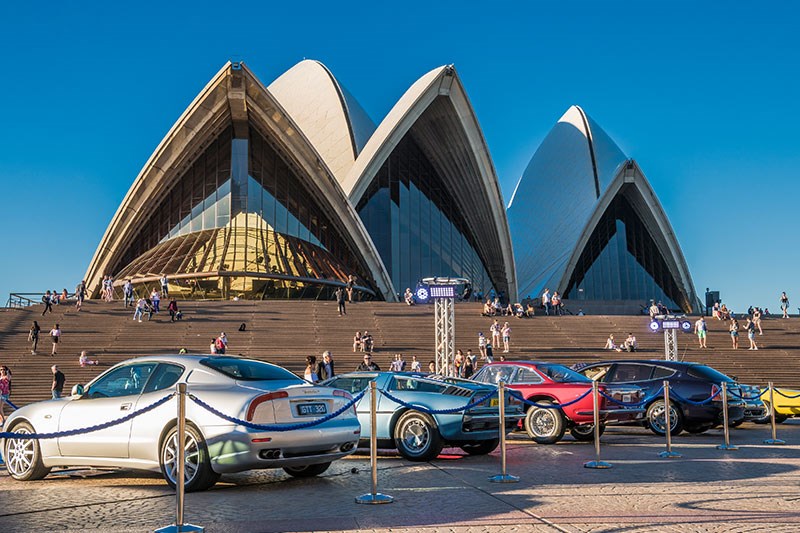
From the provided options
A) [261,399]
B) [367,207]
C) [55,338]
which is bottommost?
[261,399]

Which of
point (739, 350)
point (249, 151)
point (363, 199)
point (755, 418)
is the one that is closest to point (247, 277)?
point (249, 151)

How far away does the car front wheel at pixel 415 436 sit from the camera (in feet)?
34.2

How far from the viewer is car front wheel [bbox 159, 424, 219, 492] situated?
24.9 feet

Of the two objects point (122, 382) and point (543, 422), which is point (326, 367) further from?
point (122, 382)

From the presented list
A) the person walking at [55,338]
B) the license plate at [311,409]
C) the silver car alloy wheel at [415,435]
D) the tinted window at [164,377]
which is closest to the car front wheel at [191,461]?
the tinted window at [164,377]

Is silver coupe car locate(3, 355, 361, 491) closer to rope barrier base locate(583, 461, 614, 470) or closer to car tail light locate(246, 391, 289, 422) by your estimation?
car tail light locate(246, 391, 289, 422)

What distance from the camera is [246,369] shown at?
8.40 meters

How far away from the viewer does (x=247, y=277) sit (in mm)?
42750

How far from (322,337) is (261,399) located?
20478 mm

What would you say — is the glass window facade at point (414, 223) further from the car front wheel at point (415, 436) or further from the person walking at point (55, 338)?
the car front wheel at point (415, 436)

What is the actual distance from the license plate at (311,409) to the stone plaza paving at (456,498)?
0.73 metres

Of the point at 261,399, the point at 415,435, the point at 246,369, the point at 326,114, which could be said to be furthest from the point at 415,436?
the point at 326,114

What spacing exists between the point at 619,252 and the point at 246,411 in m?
59.4

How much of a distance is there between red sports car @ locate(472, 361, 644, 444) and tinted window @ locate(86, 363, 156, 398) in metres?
6.22
